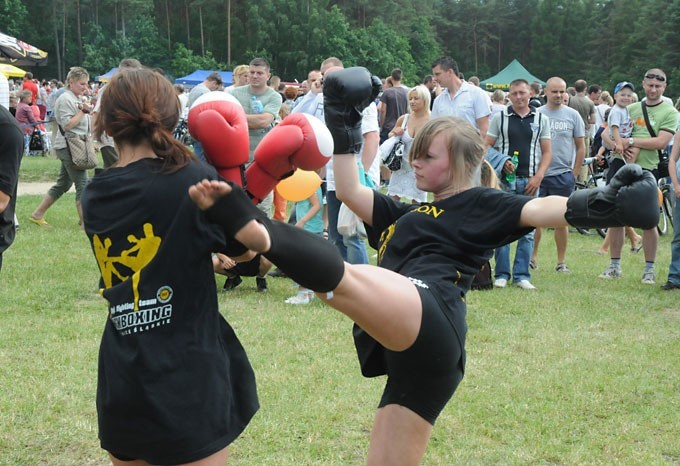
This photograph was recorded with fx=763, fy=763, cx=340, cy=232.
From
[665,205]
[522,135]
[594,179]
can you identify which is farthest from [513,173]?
[665,205]

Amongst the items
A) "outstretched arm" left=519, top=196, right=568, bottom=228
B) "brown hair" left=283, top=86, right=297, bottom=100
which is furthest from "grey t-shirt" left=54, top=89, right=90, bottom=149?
"outstretched arm" left=519, top=196, right=568, bottom=228

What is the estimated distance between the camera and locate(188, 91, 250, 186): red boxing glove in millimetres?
2328

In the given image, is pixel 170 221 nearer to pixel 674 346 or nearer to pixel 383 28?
pixel 674 346

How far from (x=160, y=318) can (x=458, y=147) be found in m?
1.34

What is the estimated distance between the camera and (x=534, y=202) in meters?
2.71

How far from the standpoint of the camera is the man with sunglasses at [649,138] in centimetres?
820

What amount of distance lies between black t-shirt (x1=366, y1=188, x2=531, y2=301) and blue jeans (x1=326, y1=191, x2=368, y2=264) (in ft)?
11.9

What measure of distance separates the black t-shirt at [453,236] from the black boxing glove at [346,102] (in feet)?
1.27

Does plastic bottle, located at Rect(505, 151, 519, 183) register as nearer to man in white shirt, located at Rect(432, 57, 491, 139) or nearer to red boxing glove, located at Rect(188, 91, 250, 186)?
man in white shirt, located at Rect(432, 57, 491, 139)

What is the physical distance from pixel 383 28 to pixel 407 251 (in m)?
54.9

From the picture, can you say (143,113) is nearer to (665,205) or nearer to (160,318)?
(160,318)

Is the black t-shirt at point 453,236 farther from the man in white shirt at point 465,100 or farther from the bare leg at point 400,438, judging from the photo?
the man in white shirt at point 465,100

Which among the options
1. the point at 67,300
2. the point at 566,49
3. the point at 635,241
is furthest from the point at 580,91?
the point at 566,49

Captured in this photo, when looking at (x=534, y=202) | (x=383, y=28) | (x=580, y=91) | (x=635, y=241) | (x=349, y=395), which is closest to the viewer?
(x=534, y=202)
